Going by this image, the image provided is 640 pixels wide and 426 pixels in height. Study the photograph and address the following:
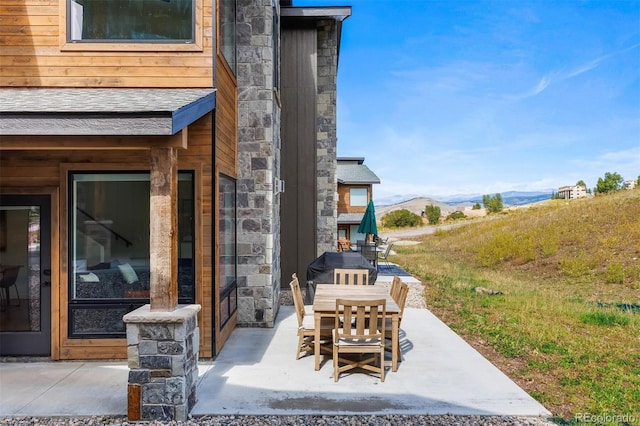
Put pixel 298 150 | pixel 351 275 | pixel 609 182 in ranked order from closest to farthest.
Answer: pixel 351 275
pixel 298 150
pixel 609 182

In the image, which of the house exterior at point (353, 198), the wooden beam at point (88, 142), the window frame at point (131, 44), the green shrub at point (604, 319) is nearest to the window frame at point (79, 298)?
the wooden beam at point (88, 142)

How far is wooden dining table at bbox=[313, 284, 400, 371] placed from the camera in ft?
17.2

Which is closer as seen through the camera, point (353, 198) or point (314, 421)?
point (314, 421)

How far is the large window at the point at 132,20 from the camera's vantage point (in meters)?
5.24

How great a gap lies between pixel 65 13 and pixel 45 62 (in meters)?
0.66

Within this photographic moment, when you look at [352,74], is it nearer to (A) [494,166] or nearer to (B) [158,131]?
(B) [158,131]

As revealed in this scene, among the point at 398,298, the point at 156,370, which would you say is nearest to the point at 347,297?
the point at 398,298

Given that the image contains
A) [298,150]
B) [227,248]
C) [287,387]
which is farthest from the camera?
[298,150]

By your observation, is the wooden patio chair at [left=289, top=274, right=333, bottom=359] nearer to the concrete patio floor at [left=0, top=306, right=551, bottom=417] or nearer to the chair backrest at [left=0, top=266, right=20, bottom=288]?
the concrete patio floor at [left=0, top=306, right=551, bottom=417]

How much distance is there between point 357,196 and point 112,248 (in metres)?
17.7

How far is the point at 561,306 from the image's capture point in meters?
9.25

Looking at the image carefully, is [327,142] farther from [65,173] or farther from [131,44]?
[65,173]

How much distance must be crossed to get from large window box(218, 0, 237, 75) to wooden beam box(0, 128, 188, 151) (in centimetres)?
233

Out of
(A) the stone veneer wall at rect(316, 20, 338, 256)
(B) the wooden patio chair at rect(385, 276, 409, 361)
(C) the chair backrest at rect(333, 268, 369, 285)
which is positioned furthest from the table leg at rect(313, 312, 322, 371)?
(A) the stone veneer wall at rect(316, 20, 338, 256)
